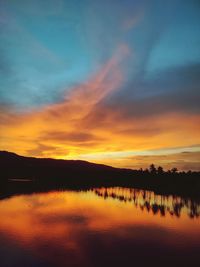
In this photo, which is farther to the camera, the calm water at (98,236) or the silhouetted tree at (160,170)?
the silhouetted tree at (160,170)

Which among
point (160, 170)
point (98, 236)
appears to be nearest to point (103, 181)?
A: point (160, 170)

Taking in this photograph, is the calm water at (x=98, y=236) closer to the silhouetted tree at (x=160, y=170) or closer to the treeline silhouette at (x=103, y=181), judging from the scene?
the treeline silhouette at (x=103, y=181)

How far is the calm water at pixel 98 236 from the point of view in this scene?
16.3 meters

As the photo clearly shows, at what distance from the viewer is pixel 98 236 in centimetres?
2238

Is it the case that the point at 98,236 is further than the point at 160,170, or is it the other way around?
the point at 160,170

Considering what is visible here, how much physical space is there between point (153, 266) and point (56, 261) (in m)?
5.13

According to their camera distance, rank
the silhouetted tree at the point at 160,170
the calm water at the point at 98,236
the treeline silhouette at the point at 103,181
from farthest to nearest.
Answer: the silhouetted tree at the point at 160,170 < the treeline silhouette at the point at 103,181 < the calm water at the point at 98,236

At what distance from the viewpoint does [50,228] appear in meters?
24.0

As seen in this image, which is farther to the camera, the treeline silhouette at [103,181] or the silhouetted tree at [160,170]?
the silhouetted tree at [160,170]

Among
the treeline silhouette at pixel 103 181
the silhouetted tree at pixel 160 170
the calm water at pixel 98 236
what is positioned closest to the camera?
the calm water at pixel 98 236

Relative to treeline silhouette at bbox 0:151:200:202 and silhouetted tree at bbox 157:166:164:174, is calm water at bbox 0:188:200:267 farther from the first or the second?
silhouetted tree at bbox 157:166:164:174

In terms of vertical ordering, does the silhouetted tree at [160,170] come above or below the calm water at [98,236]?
above

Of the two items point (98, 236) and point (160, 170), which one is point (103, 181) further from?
point (98, 236)

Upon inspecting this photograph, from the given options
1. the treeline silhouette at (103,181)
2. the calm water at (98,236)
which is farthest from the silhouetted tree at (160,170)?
the calm water at (98,236)
